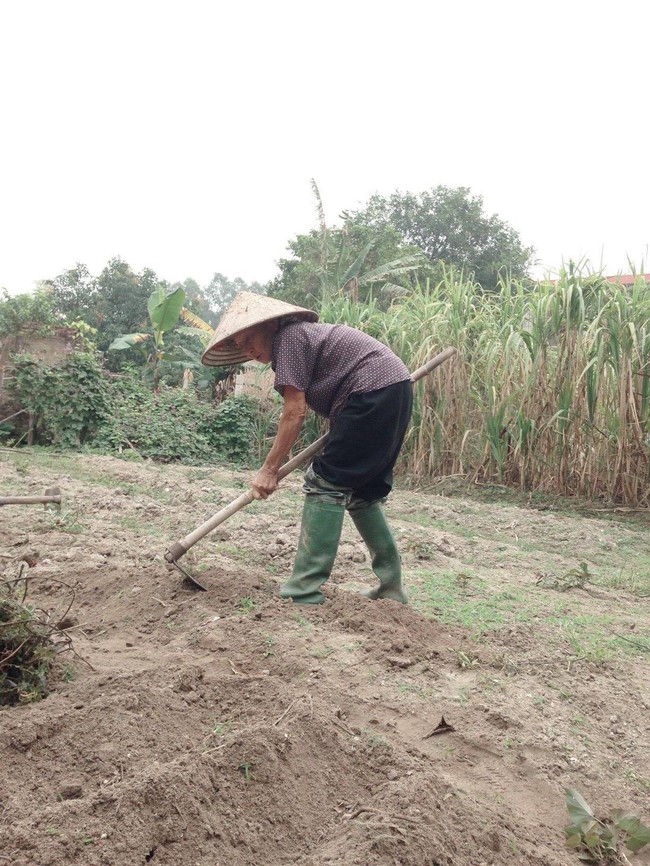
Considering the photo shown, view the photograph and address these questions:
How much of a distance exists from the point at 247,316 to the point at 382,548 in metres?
1.23

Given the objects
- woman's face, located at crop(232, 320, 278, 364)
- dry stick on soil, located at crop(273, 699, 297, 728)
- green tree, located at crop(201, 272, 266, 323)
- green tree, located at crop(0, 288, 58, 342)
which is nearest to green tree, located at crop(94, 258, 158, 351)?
green tree, located at crop(0, 288, 58, 342)

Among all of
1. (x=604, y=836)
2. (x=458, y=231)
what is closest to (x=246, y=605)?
(x=604, y=836)

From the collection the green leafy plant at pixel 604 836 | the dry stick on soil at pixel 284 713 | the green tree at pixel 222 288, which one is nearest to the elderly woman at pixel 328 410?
the dry stick on soil at pixel 284 713

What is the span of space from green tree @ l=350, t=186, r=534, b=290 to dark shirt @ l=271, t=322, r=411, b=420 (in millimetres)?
24755

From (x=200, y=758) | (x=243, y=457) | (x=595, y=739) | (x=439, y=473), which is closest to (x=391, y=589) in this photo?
(x=595, y=739)

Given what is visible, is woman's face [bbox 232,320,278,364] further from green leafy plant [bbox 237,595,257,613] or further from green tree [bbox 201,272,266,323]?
green tree [bbox 201,272,266,323]

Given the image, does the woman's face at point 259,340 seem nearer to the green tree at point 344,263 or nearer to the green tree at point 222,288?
the green tree at point 344,263

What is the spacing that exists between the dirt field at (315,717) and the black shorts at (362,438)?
1.83 ft

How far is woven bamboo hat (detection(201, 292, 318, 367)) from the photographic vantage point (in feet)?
11.4

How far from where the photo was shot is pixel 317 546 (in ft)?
11.3

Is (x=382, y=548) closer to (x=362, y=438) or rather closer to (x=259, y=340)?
(x=362, y=438)

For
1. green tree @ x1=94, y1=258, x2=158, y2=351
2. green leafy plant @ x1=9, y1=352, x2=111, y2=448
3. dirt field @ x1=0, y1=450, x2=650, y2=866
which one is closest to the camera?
dirt field @ x1=0, y1=450, x2=650, y2=866

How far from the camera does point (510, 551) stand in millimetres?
5328

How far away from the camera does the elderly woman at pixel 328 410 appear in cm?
345
